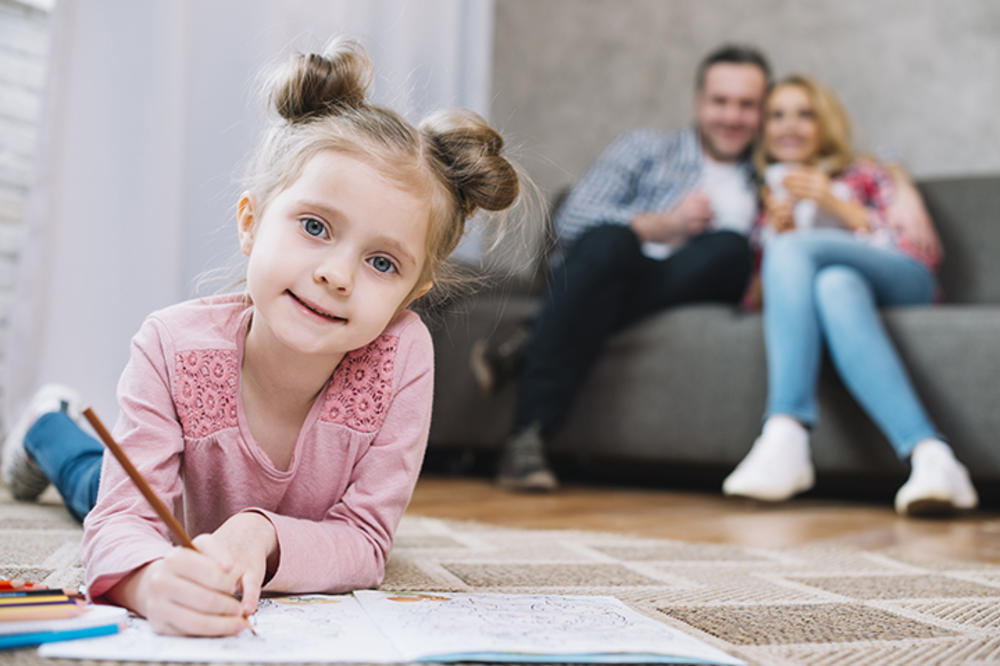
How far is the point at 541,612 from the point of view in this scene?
633mm

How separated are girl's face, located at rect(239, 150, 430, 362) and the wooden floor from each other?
630 mm

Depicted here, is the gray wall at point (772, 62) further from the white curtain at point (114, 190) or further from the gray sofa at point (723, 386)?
the white curtain at point (114, 190)

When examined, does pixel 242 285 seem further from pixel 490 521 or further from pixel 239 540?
pixel 490 521

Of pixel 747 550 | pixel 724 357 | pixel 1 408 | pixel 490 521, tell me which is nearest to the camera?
pixel 747 550

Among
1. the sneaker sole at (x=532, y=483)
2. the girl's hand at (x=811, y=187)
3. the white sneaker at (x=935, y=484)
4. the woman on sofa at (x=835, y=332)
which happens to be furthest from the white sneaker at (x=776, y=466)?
the girl's hand at (x=811, y=187)

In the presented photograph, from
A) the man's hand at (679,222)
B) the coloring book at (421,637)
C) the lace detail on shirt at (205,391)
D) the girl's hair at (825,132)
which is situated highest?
the girl's hair at (825,132)

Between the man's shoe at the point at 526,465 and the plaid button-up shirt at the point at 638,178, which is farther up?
the plaid button-up shirt at the point at 638,178

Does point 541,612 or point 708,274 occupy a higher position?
point 708,274

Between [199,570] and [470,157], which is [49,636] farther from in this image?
[470,157]

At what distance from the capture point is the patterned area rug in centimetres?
62

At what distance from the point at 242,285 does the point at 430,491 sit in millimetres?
840

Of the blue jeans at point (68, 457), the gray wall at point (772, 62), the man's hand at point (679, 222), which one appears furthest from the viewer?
the gray wall at point (772, 62)

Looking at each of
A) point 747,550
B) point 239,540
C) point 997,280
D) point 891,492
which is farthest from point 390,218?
point 997,280

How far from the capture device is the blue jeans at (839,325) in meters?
1.58
